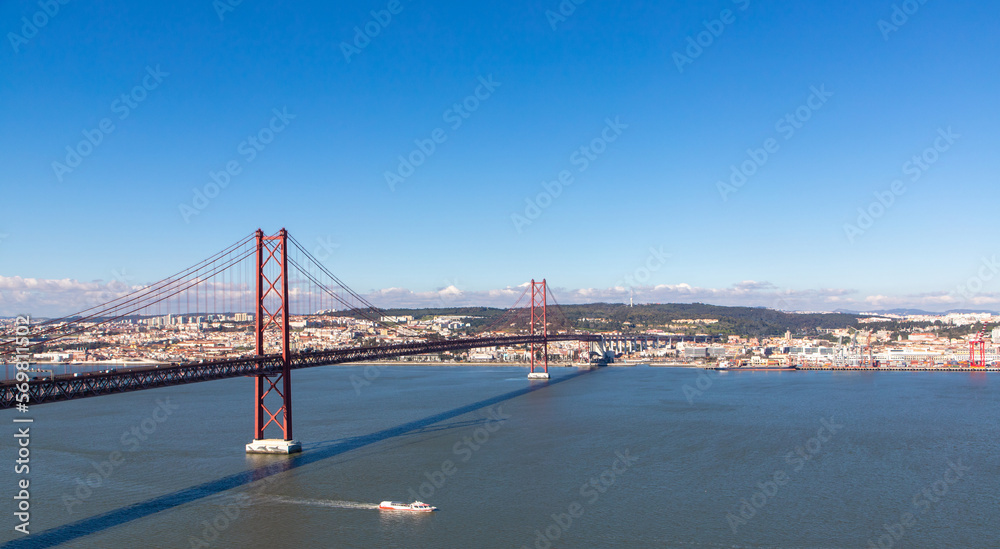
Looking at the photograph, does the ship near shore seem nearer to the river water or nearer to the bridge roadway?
the river water

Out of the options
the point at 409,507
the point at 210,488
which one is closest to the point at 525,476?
the point at 409,507

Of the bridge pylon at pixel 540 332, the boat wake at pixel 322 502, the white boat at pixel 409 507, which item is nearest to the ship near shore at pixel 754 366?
the bridge pylon at pixel 540 332

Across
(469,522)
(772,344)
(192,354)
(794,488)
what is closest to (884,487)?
(794,488)

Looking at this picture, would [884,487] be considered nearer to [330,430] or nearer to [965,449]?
[965,449]

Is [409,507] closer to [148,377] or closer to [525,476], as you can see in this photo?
[525,476]

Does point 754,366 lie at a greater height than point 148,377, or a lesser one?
lesser

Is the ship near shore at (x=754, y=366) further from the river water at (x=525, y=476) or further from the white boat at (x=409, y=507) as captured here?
the white boat at (x=409, y=507)
